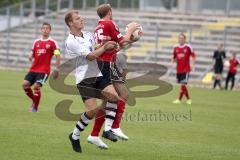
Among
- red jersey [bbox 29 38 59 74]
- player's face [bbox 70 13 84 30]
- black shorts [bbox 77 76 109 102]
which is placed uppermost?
player's face [bbox 70 13 84 30]

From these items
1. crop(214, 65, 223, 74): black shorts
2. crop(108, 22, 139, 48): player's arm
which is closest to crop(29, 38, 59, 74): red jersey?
crop(108, 22, 139, 48): player's arm

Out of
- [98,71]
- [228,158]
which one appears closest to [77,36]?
[98,71]

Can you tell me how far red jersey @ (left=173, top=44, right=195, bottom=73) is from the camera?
2455 centimetres

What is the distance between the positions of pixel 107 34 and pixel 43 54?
6.37 m

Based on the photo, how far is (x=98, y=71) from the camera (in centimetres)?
1159

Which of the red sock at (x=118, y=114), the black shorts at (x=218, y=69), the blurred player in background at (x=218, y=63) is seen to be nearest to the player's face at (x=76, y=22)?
the red sock at (x=118, y=114)

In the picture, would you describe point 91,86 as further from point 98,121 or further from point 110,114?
point 110,114

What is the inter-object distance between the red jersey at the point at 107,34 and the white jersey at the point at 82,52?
24.3 inches

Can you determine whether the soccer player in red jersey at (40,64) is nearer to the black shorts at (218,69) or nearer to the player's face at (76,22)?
the player's face at (76,22)

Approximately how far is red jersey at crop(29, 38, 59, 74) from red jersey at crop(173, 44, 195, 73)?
289 inches

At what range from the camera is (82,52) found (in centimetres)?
1116

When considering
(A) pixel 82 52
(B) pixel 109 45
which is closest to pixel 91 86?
(A) pixel 82 52

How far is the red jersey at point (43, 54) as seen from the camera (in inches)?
717

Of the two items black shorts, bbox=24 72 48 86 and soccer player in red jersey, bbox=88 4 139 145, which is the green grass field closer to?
soccer player in red jersey, bbox=88 4 139 145
